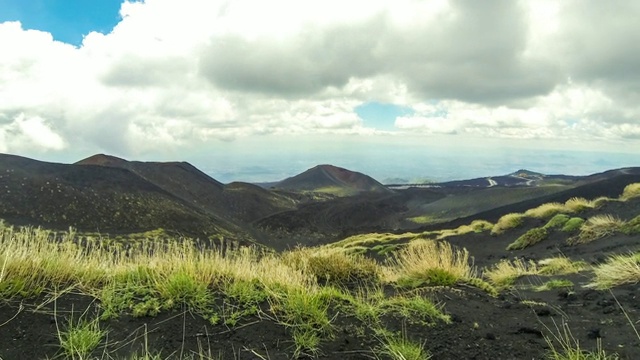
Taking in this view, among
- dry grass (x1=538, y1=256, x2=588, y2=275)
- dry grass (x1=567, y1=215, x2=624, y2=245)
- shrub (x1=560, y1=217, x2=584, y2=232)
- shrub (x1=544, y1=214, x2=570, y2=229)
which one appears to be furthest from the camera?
shrub (x1=544, y1=214, x2=570, y2=229)

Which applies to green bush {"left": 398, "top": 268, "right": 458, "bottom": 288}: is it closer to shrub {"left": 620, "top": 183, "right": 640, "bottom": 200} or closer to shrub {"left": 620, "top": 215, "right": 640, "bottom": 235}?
shrub {"left": 620, "top": 215, "right": 640, "bottom": 235}

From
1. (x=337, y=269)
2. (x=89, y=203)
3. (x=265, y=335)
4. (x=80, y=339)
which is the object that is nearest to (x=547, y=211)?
(x=337, y=269)

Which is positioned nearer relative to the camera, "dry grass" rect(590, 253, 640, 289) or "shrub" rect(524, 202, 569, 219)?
"dry grass" rect(590, 253, 640, 289)

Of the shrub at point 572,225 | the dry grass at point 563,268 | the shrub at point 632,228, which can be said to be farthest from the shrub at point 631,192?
the dry grass at point 563,268

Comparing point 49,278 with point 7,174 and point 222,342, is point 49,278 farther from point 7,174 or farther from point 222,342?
point 7,174

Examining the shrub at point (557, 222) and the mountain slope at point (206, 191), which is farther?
the mountain slope at point (206, 191)

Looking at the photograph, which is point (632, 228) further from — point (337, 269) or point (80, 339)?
point (80, 339)

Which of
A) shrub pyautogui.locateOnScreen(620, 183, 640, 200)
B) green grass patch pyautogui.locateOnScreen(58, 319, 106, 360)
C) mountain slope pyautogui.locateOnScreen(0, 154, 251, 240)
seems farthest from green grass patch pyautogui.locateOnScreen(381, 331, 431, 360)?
mountain slope pyautogui.locateOnScreen(0, 154, 251, 240)

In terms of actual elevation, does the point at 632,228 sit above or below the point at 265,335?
below

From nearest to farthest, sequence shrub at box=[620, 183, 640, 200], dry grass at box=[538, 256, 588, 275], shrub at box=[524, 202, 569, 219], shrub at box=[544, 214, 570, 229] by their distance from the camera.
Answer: dry grass at box=[538, 256, 588, 275] → shrub at box=[544, 214, 570, 229] → shrub at box=[620, 183, 640, 200] → shrub at box=[524, 202, 569, 219]

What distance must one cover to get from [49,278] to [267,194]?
468 feet

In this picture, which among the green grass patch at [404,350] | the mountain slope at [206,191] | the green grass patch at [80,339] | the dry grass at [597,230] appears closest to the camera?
the green grass patch at [80,339]

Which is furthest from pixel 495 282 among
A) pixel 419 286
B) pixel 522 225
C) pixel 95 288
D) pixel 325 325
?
pixel 522 225

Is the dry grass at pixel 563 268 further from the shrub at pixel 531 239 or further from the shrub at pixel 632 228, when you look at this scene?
the shrub at pixel 531 239
